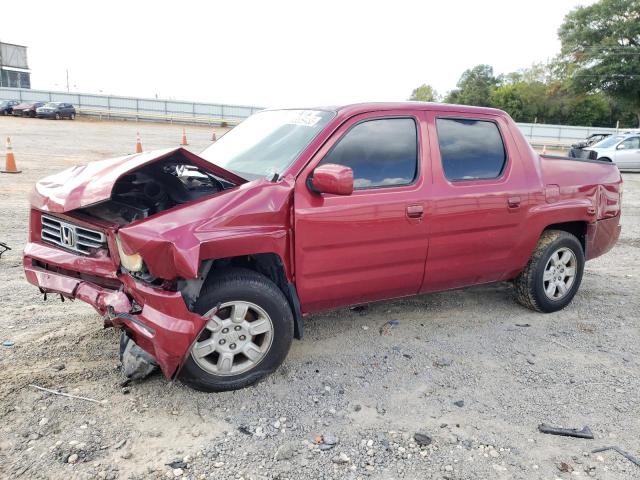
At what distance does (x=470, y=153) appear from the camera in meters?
4.27

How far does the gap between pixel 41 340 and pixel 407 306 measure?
3.06 metres

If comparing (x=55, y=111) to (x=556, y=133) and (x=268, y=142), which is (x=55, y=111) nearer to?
(x=556, y=133)

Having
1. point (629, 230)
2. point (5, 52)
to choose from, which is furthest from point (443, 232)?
point (5, 52)

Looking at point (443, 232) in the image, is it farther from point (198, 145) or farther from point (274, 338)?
point (198, 145)

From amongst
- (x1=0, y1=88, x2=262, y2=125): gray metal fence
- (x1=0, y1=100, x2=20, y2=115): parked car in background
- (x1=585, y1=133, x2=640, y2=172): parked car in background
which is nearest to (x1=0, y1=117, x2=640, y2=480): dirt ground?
(x1=585, y1=133, x2=640, y2=172): parked car in background

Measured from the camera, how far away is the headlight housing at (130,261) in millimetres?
3041

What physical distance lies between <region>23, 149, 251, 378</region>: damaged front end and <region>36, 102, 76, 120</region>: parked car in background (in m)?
39.4

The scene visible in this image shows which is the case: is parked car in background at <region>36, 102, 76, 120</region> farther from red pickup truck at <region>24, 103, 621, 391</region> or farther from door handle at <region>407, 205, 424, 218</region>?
door handle at <region>407, 205, 424, 218</region>

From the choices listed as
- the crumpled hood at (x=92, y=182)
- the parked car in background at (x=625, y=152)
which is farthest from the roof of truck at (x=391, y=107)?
the parked car in background at (x=625, y=152)

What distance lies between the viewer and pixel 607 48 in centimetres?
4378

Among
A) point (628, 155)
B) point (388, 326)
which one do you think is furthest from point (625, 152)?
point (388, 326)

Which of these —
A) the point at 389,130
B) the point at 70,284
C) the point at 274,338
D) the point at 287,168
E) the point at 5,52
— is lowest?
the point at 274,338

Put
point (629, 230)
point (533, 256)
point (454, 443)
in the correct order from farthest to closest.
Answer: point (629, 230) < point (533, 256) < point (454, 443)

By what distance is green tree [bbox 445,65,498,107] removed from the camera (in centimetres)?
7225
